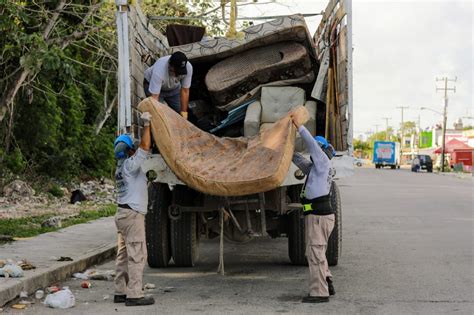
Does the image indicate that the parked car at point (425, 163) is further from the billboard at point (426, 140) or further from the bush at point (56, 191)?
the billboard at point (426, 140)

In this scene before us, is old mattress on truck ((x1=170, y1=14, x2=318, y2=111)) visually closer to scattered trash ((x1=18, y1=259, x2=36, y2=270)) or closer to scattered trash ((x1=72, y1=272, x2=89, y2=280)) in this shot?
scattered trash ((x1=72, y1=272, x2=89, y2=280))

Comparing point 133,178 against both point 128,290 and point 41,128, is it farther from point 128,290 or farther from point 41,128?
point 41,128

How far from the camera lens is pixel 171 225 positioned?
8367mm

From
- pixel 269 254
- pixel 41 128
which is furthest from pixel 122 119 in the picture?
pixel 41 128

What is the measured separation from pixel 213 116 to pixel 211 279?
94.1 inches

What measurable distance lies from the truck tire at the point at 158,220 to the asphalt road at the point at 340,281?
0.31 meters

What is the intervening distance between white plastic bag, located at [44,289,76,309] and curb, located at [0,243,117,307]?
0.34 metres

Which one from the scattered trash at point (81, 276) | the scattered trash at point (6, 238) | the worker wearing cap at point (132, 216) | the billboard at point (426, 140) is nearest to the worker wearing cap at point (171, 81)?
the worker wearing cap at point (132, 216)

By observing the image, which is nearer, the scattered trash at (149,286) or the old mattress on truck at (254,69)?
the scattered trash at (149,286)

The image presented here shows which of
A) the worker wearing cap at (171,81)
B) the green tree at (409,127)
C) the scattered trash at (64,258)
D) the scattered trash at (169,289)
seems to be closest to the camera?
the scattered trash at (169,289)

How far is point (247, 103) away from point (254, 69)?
20.2 inches

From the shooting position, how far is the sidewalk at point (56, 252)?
7.11 m

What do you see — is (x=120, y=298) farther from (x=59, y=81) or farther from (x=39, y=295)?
(x=59, y=81)

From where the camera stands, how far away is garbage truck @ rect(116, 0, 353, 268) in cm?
763
